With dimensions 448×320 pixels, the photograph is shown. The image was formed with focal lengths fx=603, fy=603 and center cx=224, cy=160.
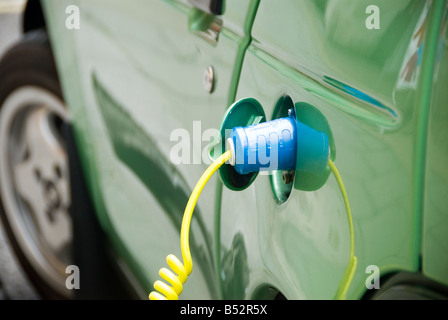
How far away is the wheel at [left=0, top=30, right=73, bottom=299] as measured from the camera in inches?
93.0

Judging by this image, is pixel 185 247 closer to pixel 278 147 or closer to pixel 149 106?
pixel 278 147

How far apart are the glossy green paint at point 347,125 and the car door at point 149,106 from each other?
6.7 inches

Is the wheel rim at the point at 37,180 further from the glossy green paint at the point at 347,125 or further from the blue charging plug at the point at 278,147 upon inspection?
the blue charging plug at the point at 278,147

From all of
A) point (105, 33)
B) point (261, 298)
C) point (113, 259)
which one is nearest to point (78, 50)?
point (105, 33)

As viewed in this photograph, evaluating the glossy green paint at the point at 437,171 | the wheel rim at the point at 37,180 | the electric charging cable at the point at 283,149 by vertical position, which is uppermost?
the glossy green paint at the point at 437,171

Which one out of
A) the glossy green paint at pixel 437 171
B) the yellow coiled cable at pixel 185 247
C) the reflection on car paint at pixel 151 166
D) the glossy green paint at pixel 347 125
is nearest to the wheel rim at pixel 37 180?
the reflection on car paint at pixel 151 166

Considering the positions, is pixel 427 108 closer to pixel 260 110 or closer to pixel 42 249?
pixel 260 110

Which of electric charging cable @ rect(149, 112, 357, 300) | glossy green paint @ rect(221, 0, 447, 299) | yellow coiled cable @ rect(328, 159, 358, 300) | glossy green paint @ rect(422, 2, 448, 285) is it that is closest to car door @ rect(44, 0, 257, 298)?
glossy green paint @ rect(221, 0, 447, 299)

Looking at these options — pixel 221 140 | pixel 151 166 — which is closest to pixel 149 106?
pixel 151 166

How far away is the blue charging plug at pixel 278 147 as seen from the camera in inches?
38.1

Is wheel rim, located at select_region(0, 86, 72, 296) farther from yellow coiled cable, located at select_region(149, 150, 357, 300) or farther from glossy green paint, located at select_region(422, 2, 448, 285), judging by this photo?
glossy green paint, located at select_region(422, 2, 448, 285)

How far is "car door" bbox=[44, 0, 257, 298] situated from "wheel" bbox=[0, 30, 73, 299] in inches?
9.7

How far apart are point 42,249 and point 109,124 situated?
905 millimetres
